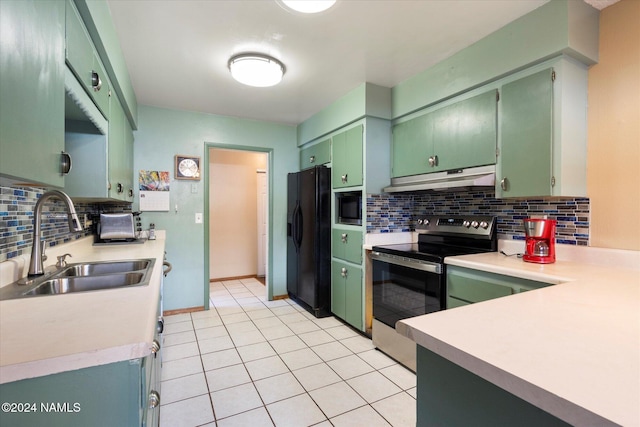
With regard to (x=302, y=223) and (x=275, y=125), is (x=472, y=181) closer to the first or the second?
(x=302, y=223)

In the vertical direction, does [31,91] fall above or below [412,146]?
below

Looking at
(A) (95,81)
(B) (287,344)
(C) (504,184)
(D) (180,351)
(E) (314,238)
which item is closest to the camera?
(A) (95,81)

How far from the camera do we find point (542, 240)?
182 cm

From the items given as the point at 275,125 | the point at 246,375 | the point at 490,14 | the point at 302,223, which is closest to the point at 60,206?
the point at 246,375

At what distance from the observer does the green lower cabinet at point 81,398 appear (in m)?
0.61

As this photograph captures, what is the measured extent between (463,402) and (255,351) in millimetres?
2073

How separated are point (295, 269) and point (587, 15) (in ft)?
11.0

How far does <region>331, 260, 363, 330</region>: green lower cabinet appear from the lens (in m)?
2.88

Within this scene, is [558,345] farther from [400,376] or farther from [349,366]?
[349,366]

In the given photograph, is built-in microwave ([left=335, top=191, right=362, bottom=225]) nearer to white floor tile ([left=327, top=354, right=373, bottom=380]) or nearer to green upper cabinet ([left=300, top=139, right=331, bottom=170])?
green upper cabinet ([left=300, top=139, right=331, bottom=170])

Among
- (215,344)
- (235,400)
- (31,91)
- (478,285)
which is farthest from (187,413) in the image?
(478,285)

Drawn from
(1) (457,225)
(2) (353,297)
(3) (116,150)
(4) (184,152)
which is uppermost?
(4) (184,152)

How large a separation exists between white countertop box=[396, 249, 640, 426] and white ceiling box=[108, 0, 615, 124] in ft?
5.43

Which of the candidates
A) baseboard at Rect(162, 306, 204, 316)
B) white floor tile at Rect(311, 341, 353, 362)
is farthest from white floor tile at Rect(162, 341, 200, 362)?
white floor tile at Rect(311, 341, 353, 362)
